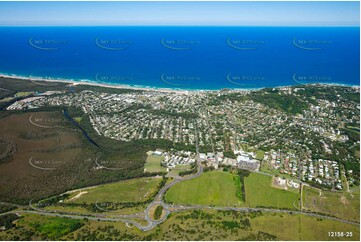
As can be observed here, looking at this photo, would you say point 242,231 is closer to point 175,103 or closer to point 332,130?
point 332,130

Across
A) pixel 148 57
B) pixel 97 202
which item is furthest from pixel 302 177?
pixel 148 57

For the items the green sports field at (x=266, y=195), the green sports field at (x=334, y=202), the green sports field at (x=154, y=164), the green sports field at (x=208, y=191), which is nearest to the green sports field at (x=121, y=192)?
the green sports field at (x=154, y=164)

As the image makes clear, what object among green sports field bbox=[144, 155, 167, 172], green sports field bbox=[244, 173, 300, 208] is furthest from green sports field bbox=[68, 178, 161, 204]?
green sports field bbox=[244, 173, 300, 208]

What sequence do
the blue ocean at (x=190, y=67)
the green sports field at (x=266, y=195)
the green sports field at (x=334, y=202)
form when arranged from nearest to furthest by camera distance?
1. the green sports field at (x=334, y=202)
2. the green sports field at (x=266, y=195)
3. the blue ocean at (x=190, y=67)

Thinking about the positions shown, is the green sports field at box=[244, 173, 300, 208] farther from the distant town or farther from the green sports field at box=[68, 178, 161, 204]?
the green sports field at box=[68, 178, 161, 204]

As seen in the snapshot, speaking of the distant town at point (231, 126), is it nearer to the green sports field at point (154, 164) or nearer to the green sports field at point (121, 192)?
the green sports field at point (154, 164)

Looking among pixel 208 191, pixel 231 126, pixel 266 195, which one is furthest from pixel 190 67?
pixel 266 195
